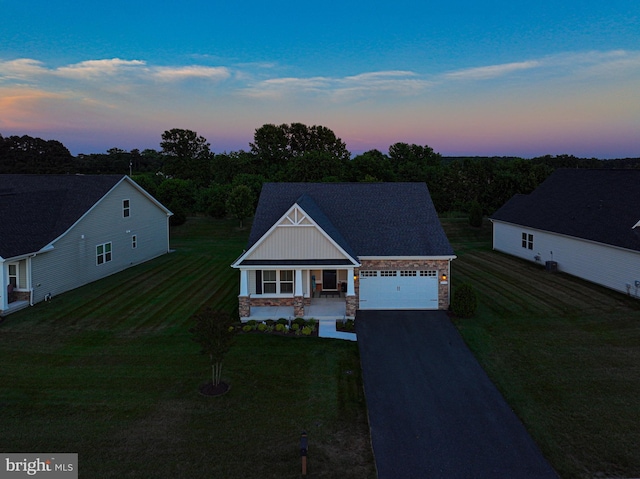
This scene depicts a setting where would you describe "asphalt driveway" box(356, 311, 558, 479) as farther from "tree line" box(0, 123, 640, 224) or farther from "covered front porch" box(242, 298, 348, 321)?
"tree line" box(0, 123, 640, 224)

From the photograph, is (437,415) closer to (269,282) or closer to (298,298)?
(298,298)

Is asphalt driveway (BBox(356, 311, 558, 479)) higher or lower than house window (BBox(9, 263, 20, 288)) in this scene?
lower

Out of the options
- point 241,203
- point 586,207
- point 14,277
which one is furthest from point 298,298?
point 241,203

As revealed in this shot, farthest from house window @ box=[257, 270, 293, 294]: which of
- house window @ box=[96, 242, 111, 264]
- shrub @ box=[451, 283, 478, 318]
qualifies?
house window @ box=[96, 242, 111, 264]

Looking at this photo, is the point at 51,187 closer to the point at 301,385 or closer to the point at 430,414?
the point at 301,385

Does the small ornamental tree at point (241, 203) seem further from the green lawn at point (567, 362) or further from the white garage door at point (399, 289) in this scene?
the white garage door at point (399, 289)

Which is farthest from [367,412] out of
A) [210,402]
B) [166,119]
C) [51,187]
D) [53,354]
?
[166,119]
